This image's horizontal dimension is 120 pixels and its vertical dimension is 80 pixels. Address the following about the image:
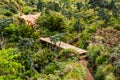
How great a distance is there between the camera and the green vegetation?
3073cm

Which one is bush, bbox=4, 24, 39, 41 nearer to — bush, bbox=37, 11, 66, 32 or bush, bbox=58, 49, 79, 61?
bush, bbox=37, 11, 66, 32

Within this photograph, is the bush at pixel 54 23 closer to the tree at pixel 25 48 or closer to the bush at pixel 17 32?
the bush at pixel 17 32

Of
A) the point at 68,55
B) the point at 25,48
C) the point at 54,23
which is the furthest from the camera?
the point at 54,23

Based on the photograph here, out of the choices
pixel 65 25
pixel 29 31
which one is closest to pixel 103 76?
pixel 29 31

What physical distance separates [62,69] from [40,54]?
5415 millimetres

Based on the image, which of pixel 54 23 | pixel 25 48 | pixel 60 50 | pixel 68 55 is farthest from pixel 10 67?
pixel 54 23

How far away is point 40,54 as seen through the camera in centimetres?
3675

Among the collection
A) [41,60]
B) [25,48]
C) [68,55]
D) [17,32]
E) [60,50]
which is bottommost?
[60,50]

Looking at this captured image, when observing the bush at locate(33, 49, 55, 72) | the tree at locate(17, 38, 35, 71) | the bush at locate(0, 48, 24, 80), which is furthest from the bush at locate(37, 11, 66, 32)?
the bush at locate(0, 48, 24, 80)

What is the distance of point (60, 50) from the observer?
1641 inches

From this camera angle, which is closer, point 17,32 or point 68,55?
point 68,55

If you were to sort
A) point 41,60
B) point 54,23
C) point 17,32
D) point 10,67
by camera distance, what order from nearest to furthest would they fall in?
point 10,67 < point 41,60 < point 17,32 < point 54,23

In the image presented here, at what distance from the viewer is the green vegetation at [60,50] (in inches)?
1210

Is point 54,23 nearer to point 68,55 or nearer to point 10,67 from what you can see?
point 68,55
